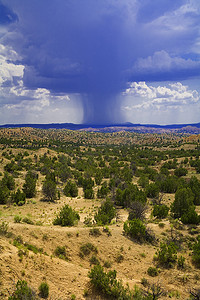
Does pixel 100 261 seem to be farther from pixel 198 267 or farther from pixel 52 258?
pixel 198 267

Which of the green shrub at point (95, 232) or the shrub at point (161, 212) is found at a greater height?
the green shrub at point (95, 232)

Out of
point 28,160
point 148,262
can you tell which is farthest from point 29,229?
point 28,160

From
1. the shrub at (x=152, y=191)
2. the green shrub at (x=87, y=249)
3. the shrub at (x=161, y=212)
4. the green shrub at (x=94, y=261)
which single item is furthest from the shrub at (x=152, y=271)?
the shrub at (x=152, y=191)

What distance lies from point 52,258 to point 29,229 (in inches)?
163

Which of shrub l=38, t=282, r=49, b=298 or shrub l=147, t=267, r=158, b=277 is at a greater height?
shrub l=38, t=282, r=49, b=298

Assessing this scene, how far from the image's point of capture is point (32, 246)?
49.5 feet

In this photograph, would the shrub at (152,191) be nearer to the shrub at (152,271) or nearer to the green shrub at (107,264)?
the shrub at (152,271)

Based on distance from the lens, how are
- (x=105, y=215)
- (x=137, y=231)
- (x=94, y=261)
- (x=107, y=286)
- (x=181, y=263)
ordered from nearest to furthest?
(x=107, y=286), (x=94, y=261), (x=181, y=263), (x=137, y=231), (x=105, y=215)

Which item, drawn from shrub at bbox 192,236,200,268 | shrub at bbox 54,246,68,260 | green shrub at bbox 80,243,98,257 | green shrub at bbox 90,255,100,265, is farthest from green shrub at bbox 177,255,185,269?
shrub at bbox 54,246,68,260

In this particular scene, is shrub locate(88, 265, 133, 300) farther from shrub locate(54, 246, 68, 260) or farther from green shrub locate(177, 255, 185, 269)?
green shrub locate(177, 255, 185, 269)

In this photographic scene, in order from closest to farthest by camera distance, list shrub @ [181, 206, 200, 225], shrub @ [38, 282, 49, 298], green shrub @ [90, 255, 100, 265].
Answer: shrub @ [38, 282, 49, 298] → green shrub @ [90, 255, 100, 265] → shrub @ [181, 206, 200, 225]

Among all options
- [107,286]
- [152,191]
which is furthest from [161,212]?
[107,286]

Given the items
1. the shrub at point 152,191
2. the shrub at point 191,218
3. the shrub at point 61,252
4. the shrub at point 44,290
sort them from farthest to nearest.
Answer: the shrub at point 152,191 < the shrub at point 191,218 < the shrub at point 61,252 < the shrub at point 44,290

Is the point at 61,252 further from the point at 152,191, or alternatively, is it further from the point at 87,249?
the point at 152,191
